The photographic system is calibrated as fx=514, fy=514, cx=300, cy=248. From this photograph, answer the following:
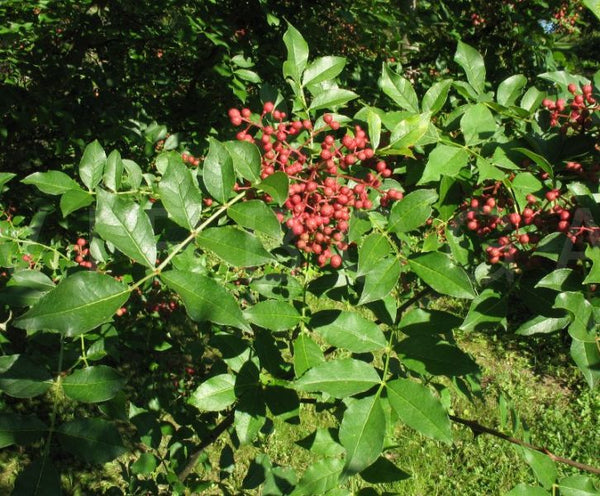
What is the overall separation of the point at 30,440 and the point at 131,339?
953mm

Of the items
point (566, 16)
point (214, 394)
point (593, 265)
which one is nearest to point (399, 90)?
point (593, 265)

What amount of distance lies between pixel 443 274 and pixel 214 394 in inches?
23.1

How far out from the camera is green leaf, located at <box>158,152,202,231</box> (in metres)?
0.93

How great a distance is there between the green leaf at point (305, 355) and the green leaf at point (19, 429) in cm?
48

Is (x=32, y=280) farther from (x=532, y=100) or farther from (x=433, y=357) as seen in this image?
(x=532, y=100)

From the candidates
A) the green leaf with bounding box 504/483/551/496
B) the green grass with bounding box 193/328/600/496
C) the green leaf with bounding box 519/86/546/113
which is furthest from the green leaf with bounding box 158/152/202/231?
the green grass with bounding box 193/328/600/496

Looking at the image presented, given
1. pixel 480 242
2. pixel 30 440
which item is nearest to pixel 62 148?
pixel 30 440

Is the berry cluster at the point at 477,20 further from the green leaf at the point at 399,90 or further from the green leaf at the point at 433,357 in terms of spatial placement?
the green leaf at the point at 433,357

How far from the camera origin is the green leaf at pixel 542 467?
111cm

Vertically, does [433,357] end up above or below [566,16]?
below

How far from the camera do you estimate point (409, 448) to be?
10.2 feet

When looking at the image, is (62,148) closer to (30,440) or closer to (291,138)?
(291,138)

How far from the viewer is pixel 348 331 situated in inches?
39.7

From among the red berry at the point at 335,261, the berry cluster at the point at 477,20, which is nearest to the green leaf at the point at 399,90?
the red berry at the point at 335,261
